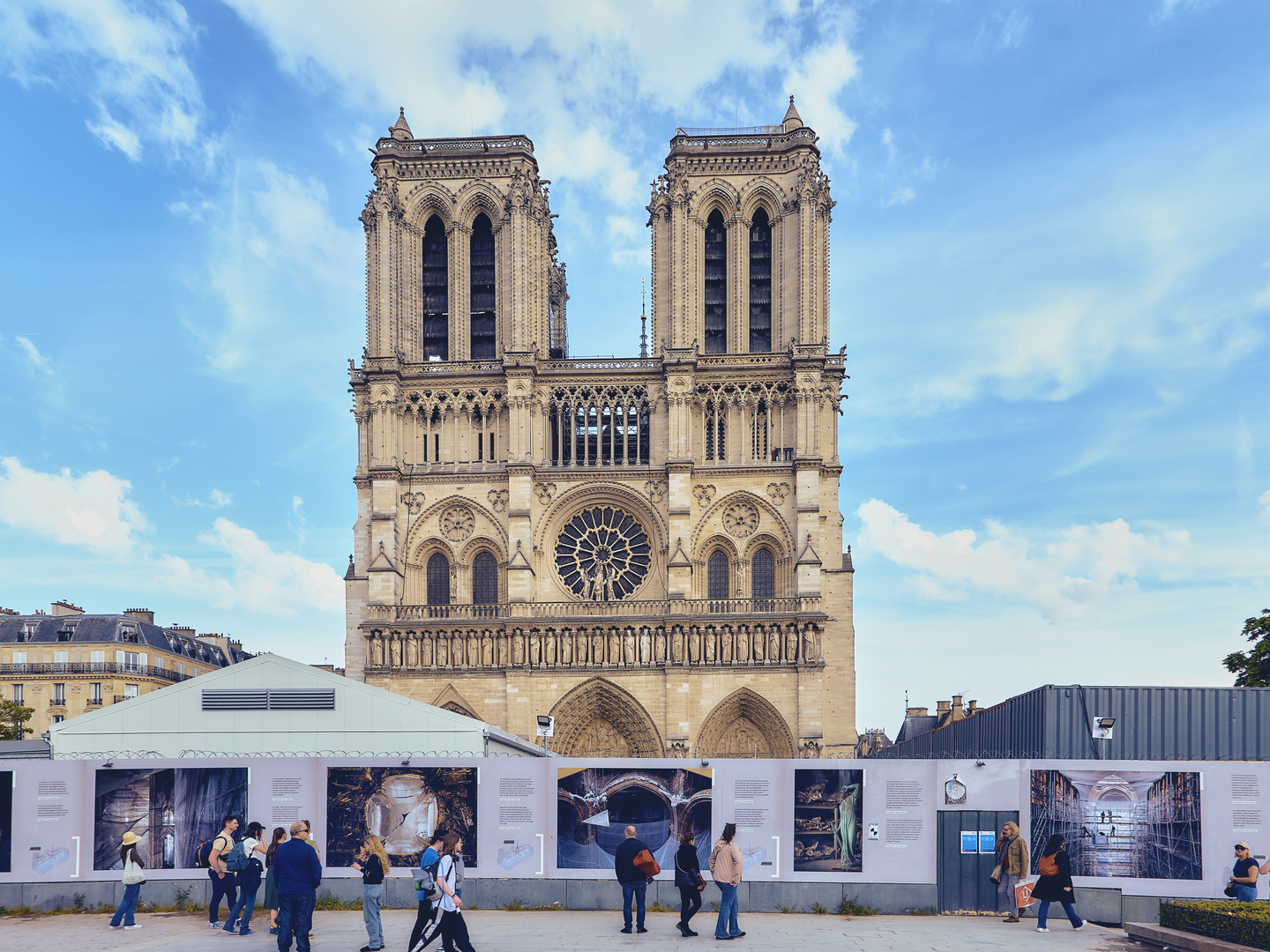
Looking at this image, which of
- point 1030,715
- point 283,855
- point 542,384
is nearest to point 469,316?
point 542,384

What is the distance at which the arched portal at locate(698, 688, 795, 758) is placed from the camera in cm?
4331

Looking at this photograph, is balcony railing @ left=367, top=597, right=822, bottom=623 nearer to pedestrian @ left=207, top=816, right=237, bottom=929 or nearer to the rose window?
the rose window

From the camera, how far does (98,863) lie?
18625mm

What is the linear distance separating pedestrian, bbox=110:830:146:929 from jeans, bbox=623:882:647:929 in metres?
6.74

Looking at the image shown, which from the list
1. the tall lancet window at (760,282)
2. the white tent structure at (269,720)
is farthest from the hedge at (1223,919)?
the tall lancet window at (760,282)

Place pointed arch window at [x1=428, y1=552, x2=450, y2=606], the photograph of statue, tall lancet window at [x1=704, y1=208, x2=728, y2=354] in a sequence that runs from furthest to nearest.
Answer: tall lancet window at [x1=704, y1=208, x2=728, y2=354], pointed arch window at [x1=428, y1=552, x2=450, y2=606], the photograph of statue

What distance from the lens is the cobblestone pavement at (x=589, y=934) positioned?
1530cm

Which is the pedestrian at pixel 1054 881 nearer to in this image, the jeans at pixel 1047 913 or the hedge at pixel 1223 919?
the jeans at pixel 1047 913

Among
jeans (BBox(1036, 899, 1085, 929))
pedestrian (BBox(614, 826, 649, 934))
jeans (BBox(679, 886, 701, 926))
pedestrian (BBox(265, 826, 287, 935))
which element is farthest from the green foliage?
pedestrian (BBox(265, 826, 287, 935))

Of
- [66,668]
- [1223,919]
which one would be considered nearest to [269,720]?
[1223,919]

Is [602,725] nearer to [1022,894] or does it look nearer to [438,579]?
[438,579]

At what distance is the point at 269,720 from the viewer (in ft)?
81.6

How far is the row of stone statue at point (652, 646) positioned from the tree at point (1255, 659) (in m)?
13.5

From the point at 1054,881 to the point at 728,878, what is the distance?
4.64m
